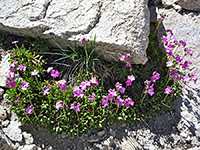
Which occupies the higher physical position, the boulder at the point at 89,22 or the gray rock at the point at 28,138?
the boulder at the point at 89,22

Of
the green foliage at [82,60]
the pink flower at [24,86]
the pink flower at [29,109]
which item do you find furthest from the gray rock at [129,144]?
the pink flower at [24,86]

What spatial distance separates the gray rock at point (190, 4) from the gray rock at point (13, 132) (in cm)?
430

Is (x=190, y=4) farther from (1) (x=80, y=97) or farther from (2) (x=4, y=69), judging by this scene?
(2) (x=4, y=69)

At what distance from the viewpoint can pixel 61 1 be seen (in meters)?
4.34

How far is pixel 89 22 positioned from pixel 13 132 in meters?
2.33

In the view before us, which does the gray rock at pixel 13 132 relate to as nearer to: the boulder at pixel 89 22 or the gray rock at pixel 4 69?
the gray rock at pixel 4 69

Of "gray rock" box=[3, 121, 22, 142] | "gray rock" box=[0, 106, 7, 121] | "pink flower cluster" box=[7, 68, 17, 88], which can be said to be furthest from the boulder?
"gray rock" box=[3, 121, 22, 142]

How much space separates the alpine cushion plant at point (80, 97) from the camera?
3.76 meters

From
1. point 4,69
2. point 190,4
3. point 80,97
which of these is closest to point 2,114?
point 4,69

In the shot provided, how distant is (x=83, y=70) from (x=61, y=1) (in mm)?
1436

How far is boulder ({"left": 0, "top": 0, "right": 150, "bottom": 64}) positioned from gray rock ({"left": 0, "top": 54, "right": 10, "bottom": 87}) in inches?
24.8

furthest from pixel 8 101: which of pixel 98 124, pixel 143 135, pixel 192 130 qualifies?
pixel 192 130

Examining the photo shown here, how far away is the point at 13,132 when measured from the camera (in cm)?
366

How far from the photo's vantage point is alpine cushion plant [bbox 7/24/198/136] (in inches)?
148
